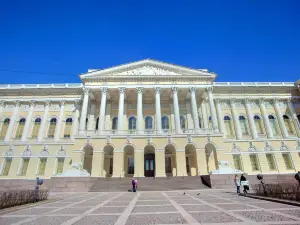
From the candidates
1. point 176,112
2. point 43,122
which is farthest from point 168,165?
point 43,122

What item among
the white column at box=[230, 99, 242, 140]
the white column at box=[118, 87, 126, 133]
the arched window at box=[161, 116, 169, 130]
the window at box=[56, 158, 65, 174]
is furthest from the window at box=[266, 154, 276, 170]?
the window at box=[56, 158, 65, 174]

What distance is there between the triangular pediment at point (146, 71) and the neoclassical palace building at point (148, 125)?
0.15 meters

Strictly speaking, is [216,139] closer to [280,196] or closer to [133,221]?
[280,196]

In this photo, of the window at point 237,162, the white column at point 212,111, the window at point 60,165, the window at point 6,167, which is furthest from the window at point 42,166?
the window at point 237,162

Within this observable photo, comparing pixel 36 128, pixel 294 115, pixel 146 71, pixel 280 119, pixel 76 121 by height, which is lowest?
pixel 36 128

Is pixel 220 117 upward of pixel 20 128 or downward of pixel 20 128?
upward

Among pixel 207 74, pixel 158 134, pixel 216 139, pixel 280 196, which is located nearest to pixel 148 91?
pixel 158 134

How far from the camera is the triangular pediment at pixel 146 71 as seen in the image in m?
26.5

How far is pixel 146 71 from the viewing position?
27172 mm

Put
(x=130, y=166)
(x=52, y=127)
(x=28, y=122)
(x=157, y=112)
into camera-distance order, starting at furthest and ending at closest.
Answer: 1. (x=52, y=127)
2. (x=28, y=122)
3. (x=130, y=166)
4. (x=157, y=112)

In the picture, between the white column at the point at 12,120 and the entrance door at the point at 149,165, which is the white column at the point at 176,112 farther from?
the white column at the point at 12,120

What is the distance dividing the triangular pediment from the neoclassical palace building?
147 millimetres

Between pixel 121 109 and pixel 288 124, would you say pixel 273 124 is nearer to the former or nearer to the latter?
pixel 288 124

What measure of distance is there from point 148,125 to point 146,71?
8.38 m
